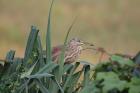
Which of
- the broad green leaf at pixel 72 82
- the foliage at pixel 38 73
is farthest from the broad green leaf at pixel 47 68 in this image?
the broad green leaf at pixel 72 82

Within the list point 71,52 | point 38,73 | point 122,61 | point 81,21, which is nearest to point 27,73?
Result: point 38,73

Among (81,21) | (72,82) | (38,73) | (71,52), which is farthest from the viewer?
(81,21)

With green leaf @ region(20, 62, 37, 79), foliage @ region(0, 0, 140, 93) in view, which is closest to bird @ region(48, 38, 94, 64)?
foliage @ region(0, 0, 140, 93)

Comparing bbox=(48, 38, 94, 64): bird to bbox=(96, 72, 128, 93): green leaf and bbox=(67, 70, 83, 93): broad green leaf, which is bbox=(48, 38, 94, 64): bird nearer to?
bbox=(67, 70, 83, 93): broad green leaf

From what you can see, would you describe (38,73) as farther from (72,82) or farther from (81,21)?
(81,21)

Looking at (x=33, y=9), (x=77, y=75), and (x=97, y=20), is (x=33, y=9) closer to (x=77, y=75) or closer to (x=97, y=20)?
(x=97, y=20)

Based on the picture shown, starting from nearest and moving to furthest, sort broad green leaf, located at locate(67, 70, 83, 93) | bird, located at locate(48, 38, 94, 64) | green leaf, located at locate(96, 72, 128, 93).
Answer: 1. green leaf, located at locate(96, 72, 128, 93)
2. broad green leaf, located at locate(67, 70, 83, 93)
3. bird, located at locate(48, 38, 94, 64)

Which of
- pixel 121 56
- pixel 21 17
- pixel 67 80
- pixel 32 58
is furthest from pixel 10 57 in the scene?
pixel 21 17

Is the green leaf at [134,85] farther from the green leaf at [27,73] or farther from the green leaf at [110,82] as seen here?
the green leaf at [27,73]

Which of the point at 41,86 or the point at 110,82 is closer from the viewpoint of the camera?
the point at 110,82
